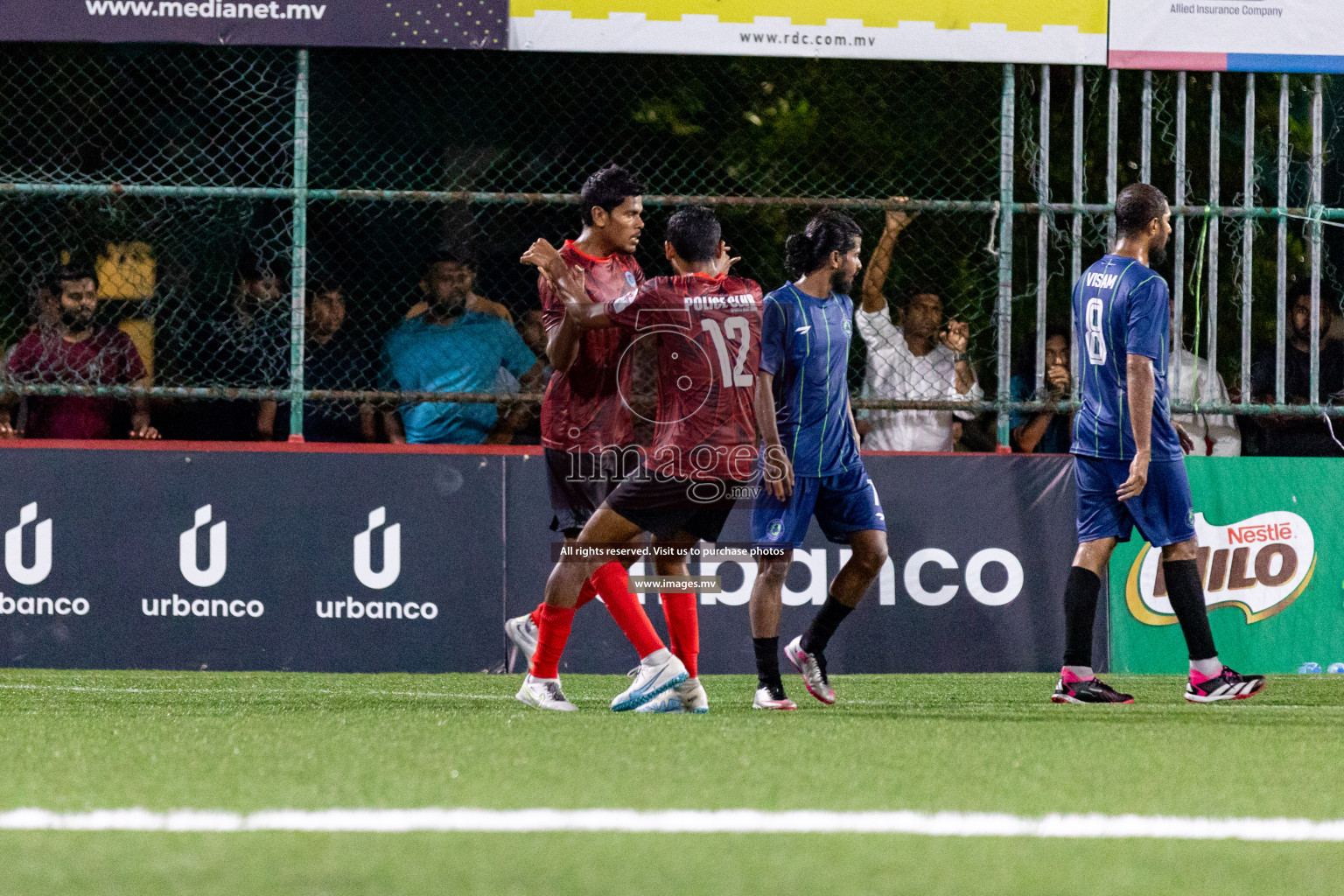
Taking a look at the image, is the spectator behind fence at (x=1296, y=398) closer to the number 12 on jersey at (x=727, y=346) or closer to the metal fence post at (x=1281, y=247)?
the metal fence post at (x=1281, y=247)

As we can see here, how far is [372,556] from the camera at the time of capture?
909cm

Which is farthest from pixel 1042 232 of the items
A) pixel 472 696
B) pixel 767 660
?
pixel 472 696

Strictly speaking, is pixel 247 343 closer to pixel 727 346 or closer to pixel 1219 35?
pixel 727 346

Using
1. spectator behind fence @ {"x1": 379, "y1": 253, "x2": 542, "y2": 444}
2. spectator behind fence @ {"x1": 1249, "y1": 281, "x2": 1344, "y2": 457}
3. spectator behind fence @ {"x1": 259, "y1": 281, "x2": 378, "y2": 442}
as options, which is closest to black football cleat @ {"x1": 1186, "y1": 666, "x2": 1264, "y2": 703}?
spectator behind fence @ {"x1": 1249, "y1": 281, "x2": 1344, "y2": 457}

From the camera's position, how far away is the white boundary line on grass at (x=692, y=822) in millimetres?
3756

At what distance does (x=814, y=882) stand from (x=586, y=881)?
0.41 meters

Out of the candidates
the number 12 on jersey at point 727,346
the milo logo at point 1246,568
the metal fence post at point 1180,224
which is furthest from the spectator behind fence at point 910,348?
the number 12 on jersey at point 727,346

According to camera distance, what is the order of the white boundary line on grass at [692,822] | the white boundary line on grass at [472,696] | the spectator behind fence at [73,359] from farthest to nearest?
the spectator behind fence at [73,359]
the white boundary line on grass at [472,696]
the white boundary line on grass at [692,822]

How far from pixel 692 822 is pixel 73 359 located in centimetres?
632

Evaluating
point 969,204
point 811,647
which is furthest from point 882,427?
point 811,647

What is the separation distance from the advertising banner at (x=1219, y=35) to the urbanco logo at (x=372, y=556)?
450cm

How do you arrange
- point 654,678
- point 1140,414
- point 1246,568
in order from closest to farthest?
point 654,678
point 1140,414
point 1246,568

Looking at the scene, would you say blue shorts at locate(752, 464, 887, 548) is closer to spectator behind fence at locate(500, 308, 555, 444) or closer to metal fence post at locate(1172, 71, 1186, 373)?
spectator behind fence at locate(500, 308, 555, 444)

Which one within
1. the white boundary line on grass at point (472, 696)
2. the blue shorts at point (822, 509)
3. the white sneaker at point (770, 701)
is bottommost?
the white boundary line on grass at point (472, 696)
